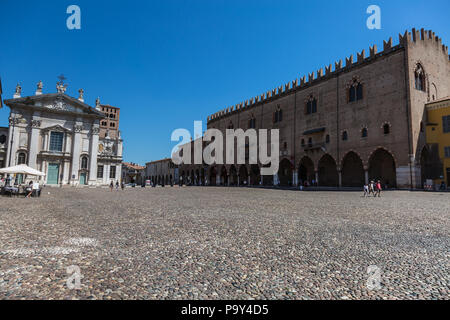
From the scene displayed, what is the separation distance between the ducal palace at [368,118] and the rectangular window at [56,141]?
1265 inches

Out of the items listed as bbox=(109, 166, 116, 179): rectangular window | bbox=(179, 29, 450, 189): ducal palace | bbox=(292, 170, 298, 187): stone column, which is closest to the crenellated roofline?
bbox=(179, 29, 450, 189): ducal palace

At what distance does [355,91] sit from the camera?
30219 mm

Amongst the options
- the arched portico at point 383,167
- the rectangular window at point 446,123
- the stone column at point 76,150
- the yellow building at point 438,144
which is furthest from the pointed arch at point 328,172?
the stone column at point 76,150

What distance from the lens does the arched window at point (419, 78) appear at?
2652 cm

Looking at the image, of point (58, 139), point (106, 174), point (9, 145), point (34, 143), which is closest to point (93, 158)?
point (106, 174)

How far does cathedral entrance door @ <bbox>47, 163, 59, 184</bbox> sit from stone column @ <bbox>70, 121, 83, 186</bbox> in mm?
2095

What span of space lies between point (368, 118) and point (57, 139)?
138ft

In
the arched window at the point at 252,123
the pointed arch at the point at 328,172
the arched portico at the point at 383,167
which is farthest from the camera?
the arched window at the point at 252,123

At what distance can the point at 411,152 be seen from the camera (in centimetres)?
2416

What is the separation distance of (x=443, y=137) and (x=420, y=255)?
28.4 m

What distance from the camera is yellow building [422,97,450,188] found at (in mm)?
24922

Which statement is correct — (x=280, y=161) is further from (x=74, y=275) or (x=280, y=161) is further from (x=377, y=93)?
(x=74, y=275)

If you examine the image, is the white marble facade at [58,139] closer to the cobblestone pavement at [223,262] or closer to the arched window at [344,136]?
the arched window at [344,136]
